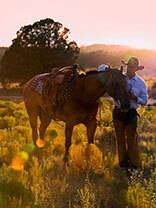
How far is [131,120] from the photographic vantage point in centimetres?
943

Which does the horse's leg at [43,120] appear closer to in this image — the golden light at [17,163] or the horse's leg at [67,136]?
the golden light at [17,163]

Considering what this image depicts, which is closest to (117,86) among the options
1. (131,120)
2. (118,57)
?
(131,120)

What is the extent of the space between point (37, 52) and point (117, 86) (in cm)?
3799

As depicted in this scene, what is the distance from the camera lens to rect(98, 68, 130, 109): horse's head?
905cm

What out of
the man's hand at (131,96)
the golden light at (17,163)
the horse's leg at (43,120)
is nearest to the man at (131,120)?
the man's hand at (131,96)

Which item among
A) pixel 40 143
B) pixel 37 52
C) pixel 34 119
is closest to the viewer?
pixel 40 143

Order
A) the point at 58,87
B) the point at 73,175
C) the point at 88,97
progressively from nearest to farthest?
the point at 73,175
the point at 88,97
the point at 58,87

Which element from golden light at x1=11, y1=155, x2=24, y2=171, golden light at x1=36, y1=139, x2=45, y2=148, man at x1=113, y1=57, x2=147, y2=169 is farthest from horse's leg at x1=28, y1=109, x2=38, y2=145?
man at x1=113, y1=57, x2=147, y2=169

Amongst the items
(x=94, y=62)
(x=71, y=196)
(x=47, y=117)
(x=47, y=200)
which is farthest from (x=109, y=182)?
(x=94, y=62)

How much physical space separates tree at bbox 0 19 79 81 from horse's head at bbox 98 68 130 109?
3680cm

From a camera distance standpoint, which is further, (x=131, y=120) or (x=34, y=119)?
(x=34, y=119)

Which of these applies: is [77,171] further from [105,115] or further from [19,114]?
[19,114]

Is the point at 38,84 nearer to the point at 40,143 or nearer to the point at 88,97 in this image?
the point at 40,143

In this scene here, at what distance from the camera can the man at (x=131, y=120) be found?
923 centimetres
